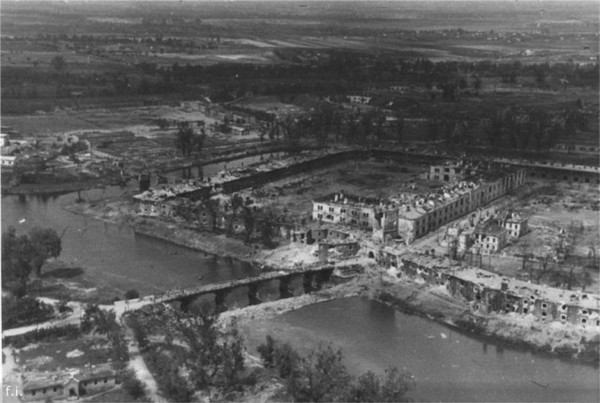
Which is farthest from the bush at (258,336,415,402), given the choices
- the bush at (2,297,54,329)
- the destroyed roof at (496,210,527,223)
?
the destroyed roof at (496,210,527,223)

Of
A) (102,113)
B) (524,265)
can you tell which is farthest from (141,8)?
(524,265)

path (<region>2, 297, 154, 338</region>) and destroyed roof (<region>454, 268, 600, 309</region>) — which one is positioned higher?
destroyed roof (<region>454, 268, 600, 309</region>)

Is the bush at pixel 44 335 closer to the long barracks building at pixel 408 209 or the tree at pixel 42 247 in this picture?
the tree at pixel 42 247

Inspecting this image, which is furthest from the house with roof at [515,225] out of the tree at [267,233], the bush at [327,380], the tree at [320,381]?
the tree at [320,381]

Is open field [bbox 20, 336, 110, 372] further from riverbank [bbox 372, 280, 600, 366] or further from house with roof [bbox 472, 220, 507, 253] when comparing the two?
house with roof [bbox 472, 220, 507, 253]

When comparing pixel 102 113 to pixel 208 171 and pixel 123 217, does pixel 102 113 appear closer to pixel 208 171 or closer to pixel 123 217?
pixel 208 171

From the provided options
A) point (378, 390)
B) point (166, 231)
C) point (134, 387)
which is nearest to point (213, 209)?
point (166, 231)

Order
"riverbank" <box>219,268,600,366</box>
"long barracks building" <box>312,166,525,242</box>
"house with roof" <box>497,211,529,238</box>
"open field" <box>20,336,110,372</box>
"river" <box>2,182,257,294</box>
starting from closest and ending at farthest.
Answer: "open field" <box>20,336,110,372</box>
"riverbank" <box>219,268,600,366</box>
"river" <box>2,182,257,294</box>
"long barracks building" <box>312,166,525,242</box>
"house with roof" <box>497,211,529,238</box>

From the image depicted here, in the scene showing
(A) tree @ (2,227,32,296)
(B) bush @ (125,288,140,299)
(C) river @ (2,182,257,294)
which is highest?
(A) tree @ (2,227,32,296)

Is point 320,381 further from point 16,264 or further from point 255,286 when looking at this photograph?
point 16,264
